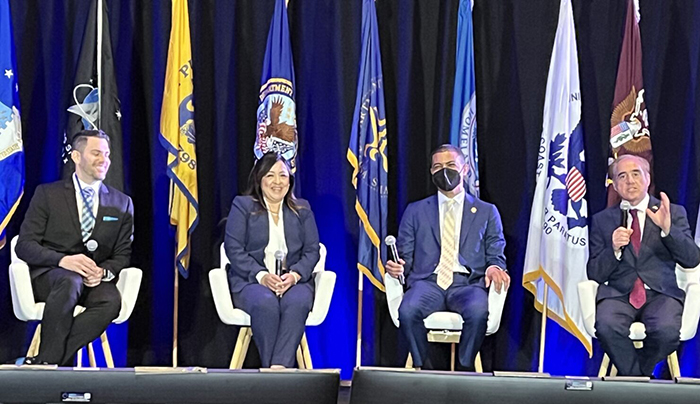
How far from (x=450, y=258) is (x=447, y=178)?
17.9 inches

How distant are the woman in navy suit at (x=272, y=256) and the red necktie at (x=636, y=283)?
1.75 metres

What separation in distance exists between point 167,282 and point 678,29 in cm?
359

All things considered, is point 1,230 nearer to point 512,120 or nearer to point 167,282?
point 167,282

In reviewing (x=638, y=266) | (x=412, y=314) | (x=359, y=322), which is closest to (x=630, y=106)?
(x=638, y=266)

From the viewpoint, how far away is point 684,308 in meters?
4.41

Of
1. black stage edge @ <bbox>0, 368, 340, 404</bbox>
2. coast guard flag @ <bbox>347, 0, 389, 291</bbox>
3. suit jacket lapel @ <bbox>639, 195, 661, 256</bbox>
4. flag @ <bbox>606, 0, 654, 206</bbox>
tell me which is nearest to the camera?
black stage edge @ <bbox>0, 368, 340, 404</bbox>

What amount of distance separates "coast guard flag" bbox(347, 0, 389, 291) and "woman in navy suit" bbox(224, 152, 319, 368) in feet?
1.13

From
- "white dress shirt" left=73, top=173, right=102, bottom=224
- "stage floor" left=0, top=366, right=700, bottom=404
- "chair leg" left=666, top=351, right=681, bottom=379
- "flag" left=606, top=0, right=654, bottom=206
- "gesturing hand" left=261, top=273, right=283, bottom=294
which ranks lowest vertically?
"chair leg" left=666, top=351, right=681, bottom=379

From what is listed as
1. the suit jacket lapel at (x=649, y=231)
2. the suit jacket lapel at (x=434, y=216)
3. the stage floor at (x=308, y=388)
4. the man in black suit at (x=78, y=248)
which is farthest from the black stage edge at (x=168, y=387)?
the suit jacket lapel at (x=649, y=231)

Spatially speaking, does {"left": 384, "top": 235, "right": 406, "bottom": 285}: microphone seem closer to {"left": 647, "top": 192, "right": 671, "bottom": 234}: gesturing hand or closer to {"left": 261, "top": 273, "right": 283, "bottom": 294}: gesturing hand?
{"left": 261, "top": 273, "right": 283, "bottom": 294}: gesturing hand

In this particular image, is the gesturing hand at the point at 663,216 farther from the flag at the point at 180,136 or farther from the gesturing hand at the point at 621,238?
the flag at the point at 180,136

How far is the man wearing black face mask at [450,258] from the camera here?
14.6 ft

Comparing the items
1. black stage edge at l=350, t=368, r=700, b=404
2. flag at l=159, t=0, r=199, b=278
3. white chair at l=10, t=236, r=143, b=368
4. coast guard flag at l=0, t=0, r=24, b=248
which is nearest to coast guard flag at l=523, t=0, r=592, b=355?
flag at l=159, t=0, r=199, b=278

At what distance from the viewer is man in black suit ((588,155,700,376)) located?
14.4 ft
